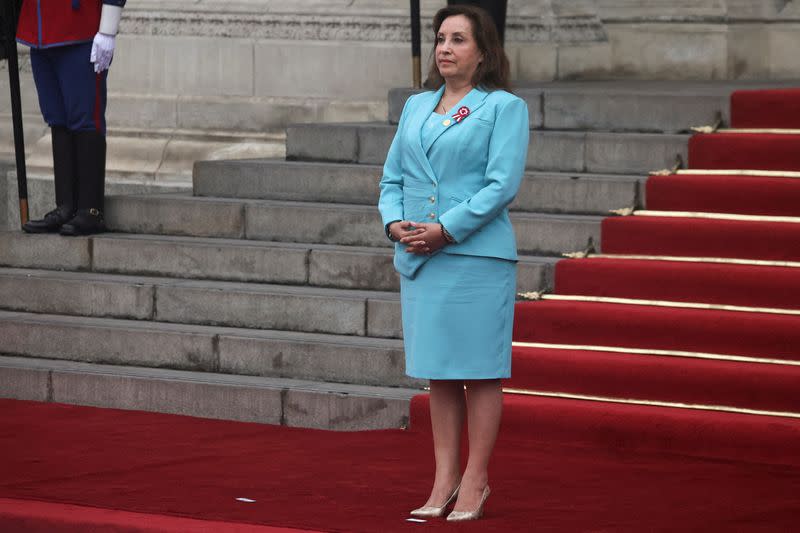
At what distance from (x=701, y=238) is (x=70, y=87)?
331cm

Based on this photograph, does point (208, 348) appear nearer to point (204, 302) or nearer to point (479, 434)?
point (204, 302)

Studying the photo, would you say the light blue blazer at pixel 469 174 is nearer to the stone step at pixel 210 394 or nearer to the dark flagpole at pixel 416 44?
the stone step at pixel 210 394

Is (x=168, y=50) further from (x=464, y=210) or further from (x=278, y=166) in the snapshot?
(x=464, y=210)

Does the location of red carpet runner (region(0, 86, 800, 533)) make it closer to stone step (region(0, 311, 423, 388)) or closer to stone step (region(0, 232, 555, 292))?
stone step (region(0, 311, 423, 388))

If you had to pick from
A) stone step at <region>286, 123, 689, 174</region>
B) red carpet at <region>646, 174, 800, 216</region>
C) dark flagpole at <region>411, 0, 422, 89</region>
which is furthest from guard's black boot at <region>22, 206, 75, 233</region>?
red carpet at <region>646, 174, 800, 216</region>

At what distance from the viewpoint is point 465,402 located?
20.5 feet

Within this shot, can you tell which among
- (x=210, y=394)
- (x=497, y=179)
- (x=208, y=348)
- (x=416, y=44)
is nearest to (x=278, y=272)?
(x=208, y=348)

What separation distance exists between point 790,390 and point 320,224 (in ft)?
9.05

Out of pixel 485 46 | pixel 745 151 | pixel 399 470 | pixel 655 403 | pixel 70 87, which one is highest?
pixel 485 46

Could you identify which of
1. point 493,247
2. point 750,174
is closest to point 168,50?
point 750,174

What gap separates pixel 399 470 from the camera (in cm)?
672

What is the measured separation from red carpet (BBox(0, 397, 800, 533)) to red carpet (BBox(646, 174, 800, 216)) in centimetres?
161

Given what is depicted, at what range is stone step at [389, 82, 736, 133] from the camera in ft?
30.2

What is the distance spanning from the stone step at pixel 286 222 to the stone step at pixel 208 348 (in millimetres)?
800
